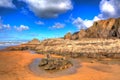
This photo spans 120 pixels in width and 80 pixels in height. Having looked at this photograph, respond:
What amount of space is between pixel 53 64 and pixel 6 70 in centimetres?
589

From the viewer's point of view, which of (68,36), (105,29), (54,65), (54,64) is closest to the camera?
(54,65)

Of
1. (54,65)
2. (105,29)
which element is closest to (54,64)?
(54,65)

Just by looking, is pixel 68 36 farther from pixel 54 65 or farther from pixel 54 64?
pixel 54 65

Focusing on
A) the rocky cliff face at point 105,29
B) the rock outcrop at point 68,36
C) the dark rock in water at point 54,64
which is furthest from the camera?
the rock outcrop at point 68,36

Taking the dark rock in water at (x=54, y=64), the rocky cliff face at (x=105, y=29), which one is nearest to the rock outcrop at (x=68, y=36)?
the rocky cliff face at (x=105, y=29)

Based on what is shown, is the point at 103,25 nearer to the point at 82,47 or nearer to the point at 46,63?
the point at 82,47

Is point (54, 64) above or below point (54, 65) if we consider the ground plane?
above

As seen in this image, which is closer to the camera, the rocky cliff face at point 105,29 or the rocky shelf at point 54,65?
the rocky shelf at point 54,65

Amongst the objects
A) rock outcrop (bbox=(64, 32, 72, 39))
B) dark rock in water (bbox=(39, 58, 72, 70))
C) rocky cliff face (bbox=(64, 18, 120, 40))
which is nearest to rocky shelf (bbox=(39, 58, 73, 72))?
dark rock in water (bbox=(39, 58, 72, 70))

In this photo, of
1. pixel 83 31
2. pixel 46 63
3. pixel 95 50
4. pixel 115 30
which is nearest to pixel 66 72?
pixel 46 63

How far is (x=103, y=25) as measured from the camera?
50000 mm

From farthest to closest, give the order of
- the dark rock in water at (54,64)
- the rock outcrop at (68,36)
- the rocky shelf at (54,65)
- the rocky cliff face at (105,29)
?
the rock outcrop at (68,36) → the rocky cliff face at (105,29) → the dark rock in water at (54,64) → the rocky shelf at (54,65)

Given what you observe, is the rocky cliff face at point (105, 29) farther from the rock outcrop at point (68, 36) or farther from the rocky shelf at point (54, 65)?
the rocky shelf at point (54, 65)

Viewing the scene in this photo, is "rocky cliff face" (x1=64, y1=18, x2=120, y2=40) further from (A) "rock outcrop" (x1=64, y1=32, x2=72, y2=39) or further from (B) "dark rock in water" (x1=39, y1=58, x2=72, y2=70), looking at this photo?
(B) "dark rock in water" (x1=39, y1=58, x2=72, y2=70)
